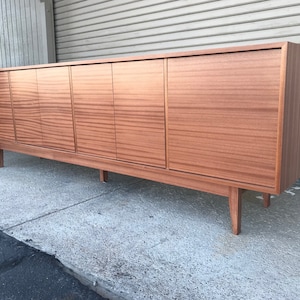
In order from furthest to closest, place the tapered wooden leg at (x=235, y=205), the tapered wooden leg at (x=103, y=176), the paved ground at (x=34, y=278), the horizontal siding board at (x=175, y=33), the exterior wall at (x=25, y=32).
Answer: the exterior wall at (x=25, y=32), the tapered wooden leg at (x=103, y=176), the horizontal siding board at (x=175, y=33), the tapered wooden leg at (x=235, y=205), the paved ground at (x=34, y=278)

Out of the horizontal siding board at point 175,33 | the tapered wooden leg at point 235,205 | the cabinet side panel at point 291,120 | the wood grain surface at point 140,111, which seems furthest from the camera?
the horizontal siding board at point 175,33

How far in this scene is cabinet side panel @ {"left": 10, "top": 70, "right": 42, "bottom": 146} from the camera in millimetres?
2672

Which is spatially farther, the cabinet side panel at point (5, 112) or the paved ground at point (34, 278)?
the cabinet side panel at point (5, 112)

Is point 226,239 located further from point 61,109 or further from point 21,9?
point 21,9

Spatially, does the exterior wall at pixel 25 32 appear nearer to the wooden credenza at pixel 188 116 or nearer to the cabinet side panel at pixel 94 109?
the wooden credenza at pixel 188 116

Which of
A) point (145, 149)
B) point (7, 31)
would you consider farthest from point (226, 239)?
point (7, 31)

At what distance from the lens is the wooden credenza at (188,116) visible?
1.49 metres

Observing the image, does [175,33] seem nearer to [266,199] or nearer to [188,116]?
[188,116]

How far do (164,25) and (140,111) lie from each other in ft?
5.50

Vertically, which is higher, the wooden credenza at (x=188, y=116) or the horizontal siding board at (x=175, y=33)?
the horizontal siding board at (x=175, y=33)

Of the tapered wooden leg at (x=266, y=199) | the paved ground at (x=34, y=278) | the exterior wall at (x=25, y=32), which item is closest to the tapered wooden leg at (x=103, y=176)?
the paved ground at (x=34, y=278)

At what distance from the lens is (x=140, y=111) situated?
78.0 inches

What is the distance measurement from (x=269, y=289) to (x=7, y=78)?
8.36 ft

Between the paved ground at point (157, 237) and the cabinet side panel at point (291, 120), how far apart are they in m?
0.34
